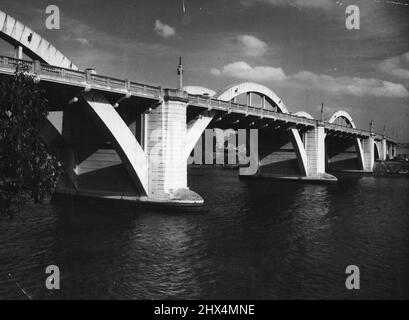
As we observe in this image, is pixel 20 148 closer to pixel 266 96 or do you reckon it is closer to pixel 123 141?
pixel 123 141

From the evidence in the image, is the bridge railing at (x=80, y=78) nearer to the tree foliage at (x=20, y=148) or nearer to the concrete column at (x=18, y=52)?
the concrete column at (x=18, y=52)

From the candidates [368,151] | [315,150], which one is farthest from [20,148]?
[368,151]

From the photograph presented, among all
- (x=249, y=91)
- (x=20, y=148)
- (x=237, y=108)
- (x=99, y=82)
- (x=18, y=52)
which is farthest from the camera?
(x=249, y=91)

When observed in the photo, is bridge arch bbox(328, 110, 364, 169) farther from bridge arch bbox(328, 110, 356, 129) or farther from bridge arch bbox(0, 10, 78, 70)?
bridge arch bbox(0, 10, 78, 70)

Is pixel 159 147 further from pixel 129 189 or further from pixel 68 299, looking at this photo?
pixel 68 299

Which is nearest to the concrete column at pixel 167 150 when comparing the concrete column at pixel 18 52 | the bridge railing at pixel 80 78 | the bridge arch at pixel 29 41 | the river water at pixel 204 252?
the bridge railing at pixel 80 78

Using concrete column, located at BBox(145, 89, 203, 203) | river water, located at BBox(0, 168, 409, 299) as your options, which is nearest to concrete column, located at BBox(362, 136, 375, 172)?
river water, located at BBox(0, 168, 409, 299)
